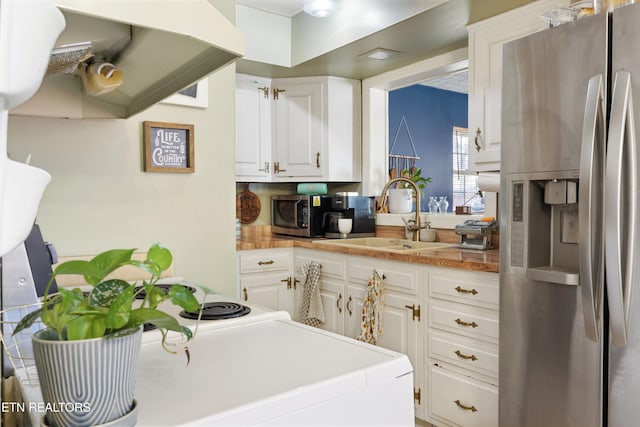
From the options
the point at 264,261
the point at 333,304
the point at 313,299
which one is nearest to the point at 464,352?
the point at 333,304

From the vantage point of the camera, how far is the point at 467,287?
2.31 meters

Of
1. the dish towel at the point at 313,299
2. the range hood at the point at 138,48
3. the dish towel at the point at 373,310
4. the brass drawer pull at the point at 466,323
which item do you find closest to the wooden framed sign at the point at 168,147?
the range hood at the point at 138,48

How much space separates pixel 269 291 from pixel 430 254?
1247mm

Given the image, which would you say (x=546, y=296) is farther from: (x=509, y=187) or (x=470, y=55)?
(x=470, y=55)

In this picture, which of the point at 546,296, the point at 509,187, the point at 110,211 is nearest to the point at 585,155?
the point at 509,187

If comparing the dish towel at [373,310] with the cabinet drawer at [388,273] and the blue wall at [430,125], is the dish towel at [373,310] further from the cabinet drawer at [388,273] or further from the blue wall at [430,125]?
the blue wall at [430,125]

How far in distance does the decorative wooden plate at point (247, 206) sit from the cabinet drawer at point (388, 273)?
1.28 metres

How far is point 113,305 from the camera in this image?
58 centimetres

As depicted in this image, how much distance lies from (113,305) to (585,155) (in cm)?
151

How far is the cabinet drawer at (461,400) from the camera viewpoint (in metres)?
2.23

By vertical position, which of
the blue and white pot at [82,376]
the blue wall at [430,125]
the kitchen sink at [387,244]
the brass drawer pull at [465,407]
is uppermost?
the blue wall at [430,125]

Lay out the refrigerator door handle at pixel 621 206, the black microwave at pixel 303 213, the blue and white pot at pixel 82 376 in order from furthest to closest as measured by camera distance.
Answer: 1. the black microwave at pixel 303 213
2. the refrigerator door handle at pixel 621 206
3. the blue and white pot at pixel 82 376

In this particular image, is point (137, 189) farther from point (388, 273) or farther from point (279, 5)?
point (279, 5)

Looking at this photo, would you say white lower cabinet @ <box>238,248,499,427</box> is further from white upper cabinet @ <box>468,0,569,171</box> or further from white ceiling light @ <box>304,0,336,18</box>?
white ceiling light @ <box>304,0,336,18</box>
